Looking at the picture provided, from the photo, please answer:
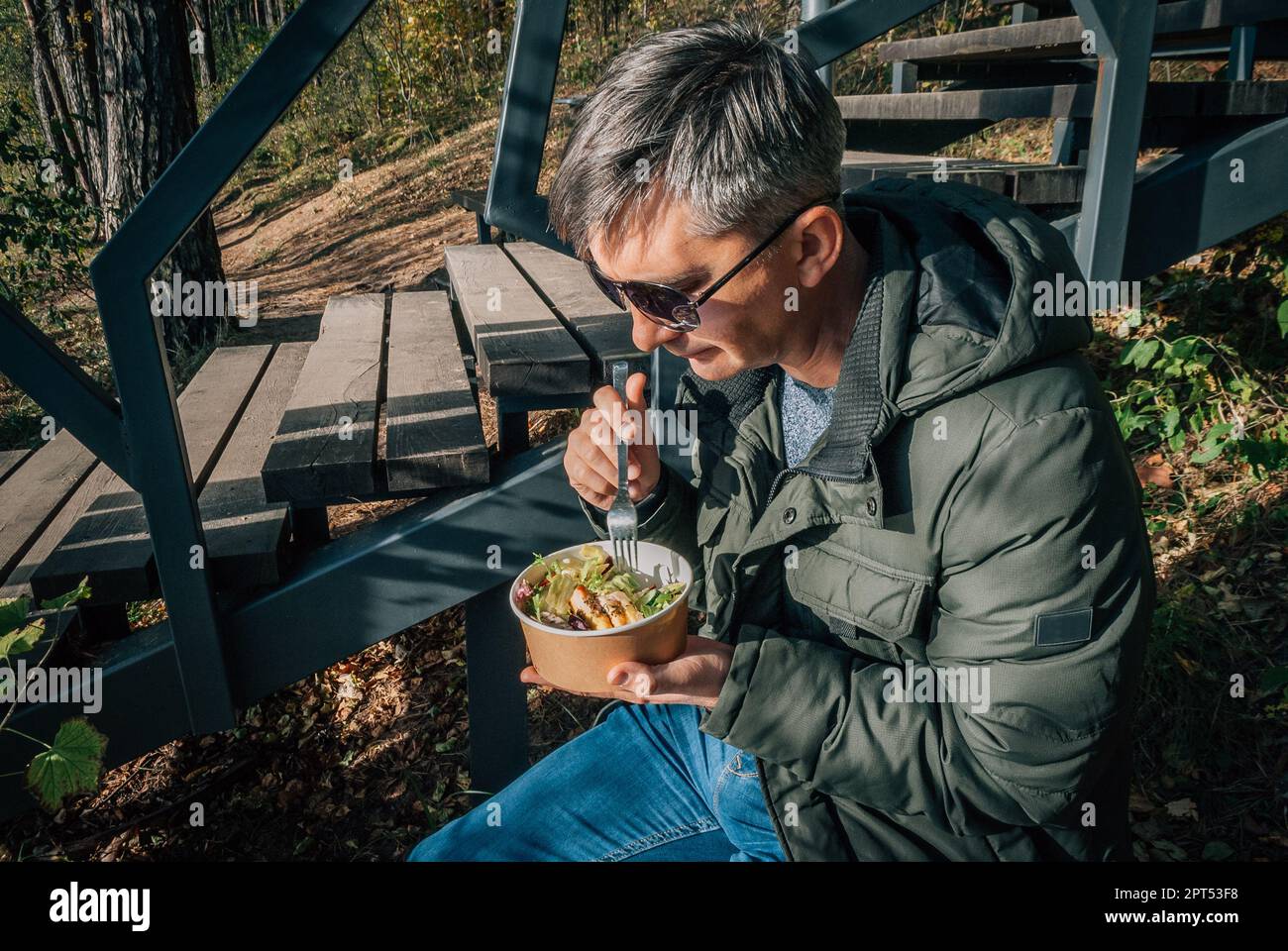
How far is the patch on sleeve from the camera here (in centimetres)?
133

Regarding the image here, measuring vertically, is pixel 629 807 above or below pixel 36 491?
below

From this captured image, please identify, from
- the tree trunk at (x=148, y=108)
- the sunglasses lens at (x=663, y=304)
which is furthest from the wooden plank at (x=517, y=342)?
the tree trunk at (x=148, y=108)

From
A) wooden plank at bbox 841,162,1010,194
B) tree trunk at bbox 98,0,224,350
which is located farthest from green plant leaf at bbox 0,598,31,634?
tree trunk at bbox 98,0,224,350

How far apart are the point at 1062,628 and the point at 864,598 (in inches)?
13.1

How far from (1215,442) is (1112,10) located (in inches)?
72.8

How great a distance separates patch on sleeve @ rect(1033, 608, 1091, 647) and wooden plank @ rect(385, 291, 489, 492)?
1.34 metres

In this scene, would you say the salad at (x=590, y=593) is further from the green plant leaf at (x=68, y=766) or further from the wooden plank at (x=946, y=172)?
the wooden plank at (x=946, y=172)

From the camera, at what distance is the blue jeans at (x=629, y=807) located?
1771 mm

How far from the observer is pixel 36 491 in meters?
2.94

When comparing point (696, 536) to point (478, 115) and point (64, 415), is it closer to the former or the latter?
point (64, 415)

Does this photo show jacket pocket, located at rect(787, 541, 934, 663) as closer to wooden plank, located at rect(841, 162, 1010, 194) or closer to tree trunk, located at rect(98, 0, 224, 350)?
wooden plank, located at rect(841, 162, 1010, 194)

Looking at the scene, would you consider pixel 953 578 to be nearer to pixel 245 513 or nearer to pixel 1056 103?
pixel 245 513

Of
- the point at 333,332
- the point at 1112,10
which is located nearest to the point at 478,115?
the point at 333,332

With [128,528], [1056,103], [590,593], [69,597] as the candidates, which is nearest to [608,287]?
[590,593]
